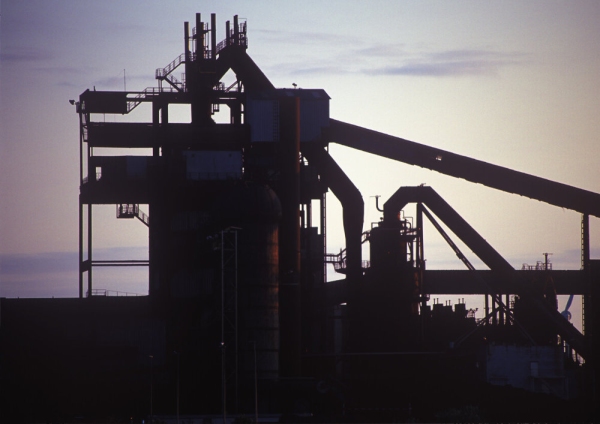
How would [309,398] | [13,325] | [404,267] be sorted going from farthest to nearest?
[404,267]
[13,325]
[309,398]

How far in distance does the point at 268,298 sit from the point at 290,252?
378cm

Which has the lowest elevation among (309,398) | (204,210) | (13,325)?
(309,398)

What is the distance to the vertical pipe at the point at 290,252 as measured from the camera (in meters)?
58.3

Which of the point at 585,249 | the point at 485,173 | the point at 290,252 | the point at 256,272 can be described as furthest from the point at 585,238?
the point at 256,272

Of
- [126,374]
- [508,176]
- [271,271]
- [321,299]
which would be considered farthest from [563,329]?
[126,374]

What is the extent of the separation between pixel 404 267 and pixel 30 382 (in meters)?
22.2

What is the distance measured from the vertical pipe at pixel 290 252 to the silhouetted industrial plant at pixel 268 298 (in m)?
0.09

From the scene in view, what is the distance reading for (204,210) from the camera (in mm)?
62000

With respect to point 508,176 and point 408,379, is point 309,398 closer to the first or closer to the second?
point 408,379

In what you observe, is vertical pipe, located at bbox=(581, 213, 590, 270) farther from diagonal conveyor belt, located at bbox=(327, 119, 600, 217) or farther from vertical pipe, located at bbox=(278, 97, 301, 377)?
vertical pipe, located at bbox=(278, 97, 301, 377)

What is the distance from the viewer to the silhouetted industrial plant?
5644 cm

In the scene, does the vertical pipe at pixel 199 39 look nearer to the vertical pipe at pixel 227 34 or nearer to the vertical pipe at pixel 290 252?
the vertical pipe at pixel 227 34

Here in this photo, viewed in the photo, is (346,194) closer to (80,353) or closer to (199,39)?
(199,39)

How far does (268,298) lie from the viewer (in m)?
56.8
